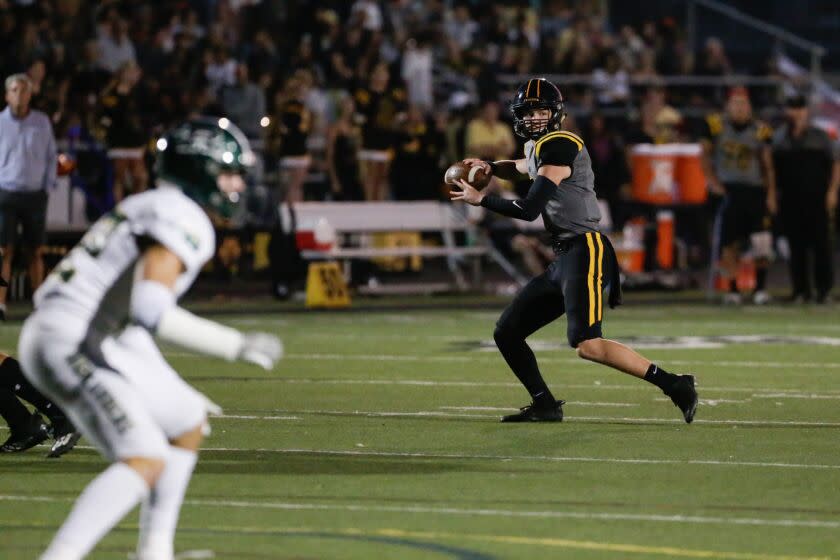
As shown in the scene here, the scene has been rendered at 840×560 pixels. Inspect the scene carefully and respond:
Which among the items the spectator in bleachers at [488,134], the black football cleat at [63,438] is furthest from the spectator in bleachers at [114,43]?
the black football cleat at [63,438]

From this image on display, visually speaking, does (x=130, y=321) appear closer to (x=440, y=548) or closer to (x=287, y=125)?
(x=440, y=548)

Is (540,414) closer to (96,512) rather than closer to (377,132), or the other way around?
(96,512)

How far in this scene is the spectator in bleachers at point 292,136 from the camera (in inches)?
842

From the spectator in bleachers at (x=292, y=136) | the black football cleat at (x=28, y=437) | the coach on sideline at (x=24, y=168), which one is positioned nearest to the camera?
the black football cleat at (x=28, y=437)

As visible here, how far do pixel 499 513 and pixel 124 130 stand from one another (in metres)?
13.6

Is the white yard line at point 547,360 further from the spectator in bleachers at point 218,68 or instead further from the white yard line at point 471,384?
the spectator in bleachers at point 218,68

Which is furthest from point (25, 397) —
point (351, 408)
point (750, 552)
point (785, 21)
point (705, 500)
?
point (785, 21)

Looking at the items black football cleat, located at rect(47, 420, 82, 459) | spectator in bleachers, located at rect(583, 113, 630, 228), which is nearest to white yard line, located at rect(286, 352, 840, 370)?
black football cleat, located at rect(47, 420, 82, 459)

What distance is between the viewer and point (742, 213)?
63.7 ft

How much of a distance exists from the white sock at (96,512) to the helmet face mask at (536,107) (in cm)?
500

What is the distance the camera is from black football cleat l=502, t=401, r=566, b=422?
34.7ft

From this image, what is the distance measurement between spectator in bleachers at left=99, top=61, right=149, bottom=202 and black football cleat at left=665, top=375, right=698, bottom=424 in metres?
11.1

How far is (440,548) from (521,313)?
382 cm

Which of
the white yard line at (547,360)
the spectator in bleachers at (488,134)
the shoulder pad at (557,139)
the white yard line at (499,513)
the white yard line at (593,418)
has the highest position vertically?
the shoulder pad at (557,139)
